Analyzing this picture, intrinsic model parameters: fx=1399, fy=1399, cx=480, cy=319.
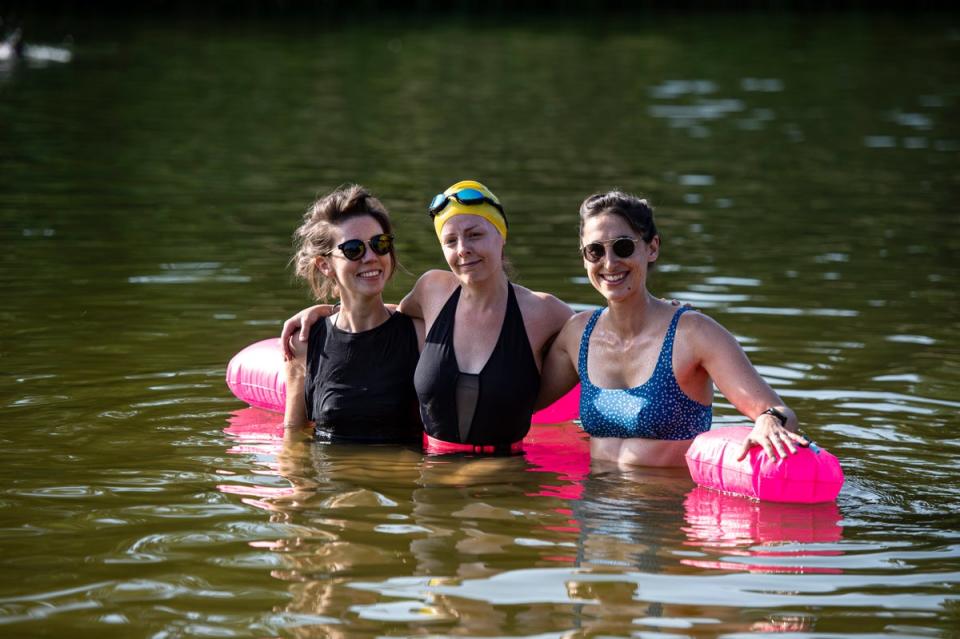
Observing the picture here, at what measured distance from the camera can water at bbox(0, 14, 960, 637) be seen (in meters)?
4.61

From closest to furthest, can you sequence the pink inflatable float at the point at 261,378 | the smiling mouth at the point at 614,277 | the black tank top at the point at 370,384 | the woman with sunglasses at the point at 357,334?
the smiling mouth at the point at 614,277
the woman with sunglasses at the point at 357,334
the black tank top at the point at 370,384
the pink inflatable float at the point at 261,378

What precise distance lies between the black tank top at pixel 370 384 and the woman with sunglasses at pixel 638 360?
73cm

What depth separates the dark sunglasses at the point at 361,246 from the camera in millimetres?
6207

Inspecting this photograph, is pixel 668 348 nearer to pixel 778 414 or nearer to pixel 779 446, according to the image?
pixel 778 414

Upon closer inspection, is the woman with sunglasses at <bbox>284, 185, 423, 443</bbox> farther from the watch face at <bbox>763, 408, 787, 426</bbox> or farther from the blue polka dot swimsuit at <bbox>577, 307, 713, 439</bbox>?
the watch face at <bbox>763, 408, 787, 426</bbox>

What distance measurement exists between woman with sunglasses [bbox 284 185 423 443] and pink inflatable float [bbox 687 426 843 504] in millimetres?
1470

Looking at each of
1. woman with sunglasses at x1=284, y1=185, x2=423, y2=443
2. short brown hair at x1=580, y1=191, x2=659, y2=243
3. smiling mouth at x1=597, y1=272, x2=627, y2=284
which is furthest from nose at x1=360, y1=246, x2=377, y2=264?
smiling mouth at x1=597, y1=272, x2=627, y2=284

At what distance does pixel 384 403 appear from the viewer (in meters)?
6.42

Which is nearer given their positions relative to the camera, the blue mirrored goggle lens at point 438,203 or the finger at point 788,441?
the finger at point 788,441

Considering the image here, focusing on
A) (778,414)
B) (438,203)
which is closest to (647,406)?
(778,414)

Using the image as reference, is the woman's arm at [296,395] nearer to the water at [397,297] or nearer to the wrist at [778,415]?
the water at [397,297]

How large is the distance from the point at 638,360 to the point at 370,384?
1299 mm

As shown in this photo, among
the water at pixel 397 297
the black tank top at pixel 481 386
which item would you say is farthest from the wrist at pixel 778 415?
the black tank top at pixel 481 386

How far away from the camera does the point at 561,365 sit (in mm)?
6137
